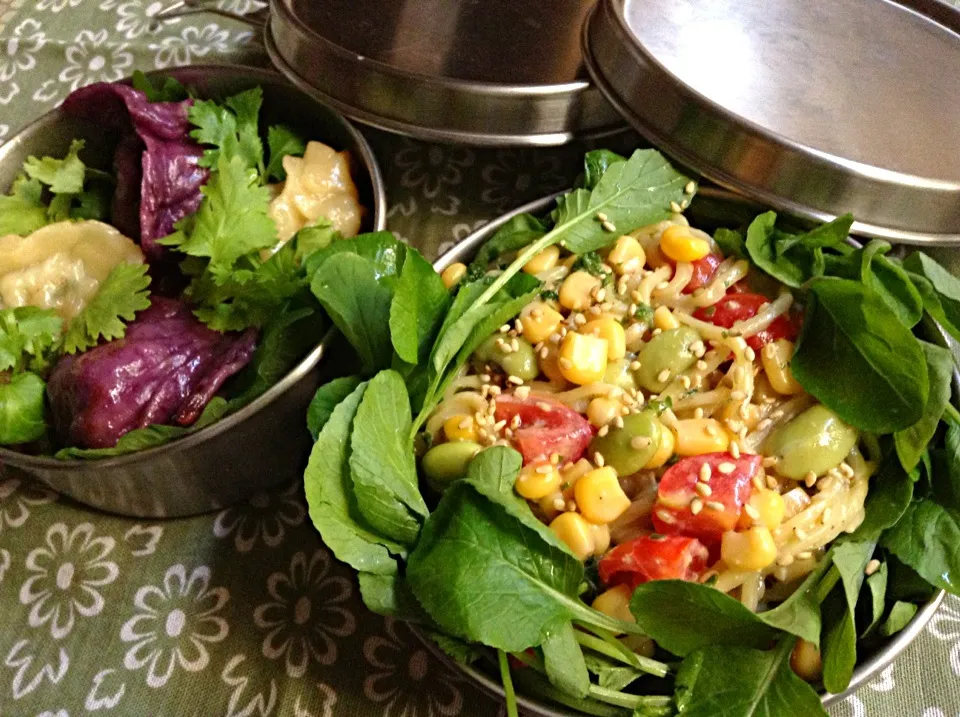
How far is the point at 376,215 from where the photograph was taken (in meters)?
1.38

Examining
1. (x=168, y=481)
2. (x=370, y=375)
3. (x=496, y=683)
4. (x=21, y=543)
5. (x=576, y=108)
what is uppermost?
(x=576, y=108)

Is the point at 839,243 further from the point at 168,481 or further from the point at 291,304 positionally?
the point at 168,481

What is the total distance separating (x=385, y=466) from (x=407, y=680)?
40 centimetres

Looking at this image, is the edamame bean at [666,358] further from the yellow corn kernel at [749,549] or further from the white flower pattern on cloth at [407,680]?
the white flower pattern on cloth at [407,680]

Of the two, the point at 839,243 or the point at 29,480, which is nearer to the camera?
the point at 839,243

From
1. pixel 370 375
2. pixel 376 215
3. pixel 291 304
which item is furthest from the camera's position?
pixel 376 215

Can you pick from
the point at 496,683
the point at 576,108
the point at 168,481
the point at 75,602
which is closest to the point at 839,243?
the point at 576,108

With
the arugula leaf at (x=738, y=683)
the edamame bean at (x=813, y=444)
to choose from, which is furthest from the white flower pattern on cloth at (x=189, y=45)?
the arugula leaf at (x=738, y=683)

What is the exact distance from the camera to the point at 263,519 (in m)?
1.33

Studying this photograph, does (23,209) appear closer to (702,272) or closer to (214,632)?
(214,632)

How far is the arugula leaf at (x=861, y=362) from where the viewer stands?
3.28ft

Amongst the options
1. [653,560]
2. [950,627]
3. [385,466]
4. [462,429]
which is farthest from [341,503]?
[950,627]

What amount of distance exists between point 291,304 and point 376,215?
24cm

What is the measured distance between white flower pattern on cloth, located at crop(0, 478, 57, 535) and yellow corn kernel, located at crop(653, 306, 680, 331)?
1.10m
